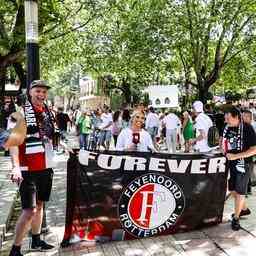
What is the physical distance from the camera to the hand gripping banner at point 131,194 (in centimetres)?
620

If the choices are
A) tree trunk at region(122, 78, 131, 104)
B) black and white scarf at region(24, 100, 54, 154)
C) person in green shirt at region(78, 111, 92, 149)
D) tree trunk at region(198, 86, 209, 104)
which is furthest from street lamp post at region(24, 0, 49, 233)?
tree trunk at region(122, 78, 131, 104)

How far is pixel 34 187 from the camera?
18.7ft

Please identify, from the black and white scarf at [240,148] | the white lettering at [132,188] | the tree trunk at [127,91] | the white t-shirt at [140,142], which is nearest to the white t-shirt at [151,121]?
the white t-shirt at [140,142]

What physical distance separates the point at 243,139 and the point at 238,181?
549 millimetres

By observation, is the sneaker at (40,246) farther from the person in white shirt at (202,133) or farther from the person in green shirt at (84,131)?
the person in green shirt at (84,131)

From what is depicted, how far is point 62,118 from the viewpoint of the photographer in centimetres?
2066

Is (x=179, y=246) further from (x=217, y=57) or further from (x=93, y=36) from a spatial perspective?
(x=93, y=36)

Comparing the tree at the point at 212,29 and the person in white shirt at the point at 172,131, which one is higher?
the tree at the point at 212,29

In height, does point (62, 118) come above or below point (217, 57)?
below

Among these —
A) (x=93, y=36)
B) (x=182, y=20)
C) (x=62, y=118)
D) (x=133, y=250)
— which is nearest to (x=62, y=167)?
(x=62, y=118)

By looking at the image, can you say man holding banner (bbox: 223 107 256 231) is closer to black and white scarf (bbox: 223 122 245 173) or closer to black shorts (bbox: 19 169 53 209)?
black and white scarf (bbox: 223 122 245 173)

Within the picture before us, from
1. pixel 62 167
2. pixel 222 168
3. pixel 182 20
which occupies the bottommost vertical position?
pixel 62 167

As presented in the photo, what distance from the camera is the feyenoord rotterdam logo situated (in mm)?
6320

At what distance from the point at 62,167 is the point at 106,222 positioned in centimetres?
790
